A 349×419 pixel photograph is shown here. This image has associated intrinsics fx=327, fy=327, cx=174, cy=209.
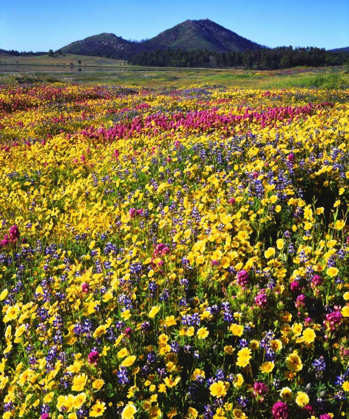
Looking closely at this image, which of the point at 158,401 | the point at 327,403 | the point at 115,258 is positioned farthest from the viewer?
the point at 115,258

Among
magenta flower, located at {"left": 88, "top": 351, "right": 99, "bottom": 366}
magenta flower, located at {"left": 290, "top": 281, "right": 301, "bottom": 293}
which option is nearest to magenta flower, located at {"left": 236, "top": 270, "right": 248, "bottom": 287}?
magenta flower, located at {"left": 290, "top": 281, "right": 301, "bottom": 293}

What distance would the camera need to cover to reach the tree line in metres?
139

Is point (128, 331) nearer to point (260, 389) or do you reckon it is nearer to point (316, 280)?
point (260, 389)

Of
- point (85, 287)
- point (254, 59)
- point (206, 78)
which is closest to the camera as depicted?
point (85, 287)

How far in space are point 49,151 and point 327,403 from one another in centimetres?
1158

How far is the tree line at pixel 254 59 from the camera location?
456 feet

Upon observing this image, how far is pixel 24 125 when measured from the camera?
17.9 m

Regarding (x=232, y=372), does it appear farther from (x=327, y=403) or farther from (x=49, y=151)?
(x=49, y=151)

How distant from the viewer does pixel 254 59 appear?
14925 cm

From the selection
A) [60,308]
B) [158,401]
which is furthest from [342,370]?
[60,308]

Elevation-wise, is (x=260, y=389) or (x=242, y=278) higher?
(x=242, y=278)

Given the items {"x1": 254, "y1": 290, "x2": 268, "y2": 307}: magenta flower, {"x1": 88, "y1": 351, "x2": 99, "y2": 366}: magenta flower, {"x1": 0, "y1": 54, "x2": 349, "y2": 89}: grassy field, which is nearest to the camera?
{"x1": 88, "y1": 351, "x2": 99, "y2": 366}: magenta flower

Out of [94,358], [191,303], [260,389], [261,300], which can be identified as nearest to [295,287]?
[261,300]

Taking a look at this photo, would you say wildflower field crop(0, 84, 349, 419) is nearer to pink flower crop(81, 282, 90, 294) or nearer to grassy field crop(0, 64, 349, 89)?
pink flower crop(81, 282, 90, 294)
